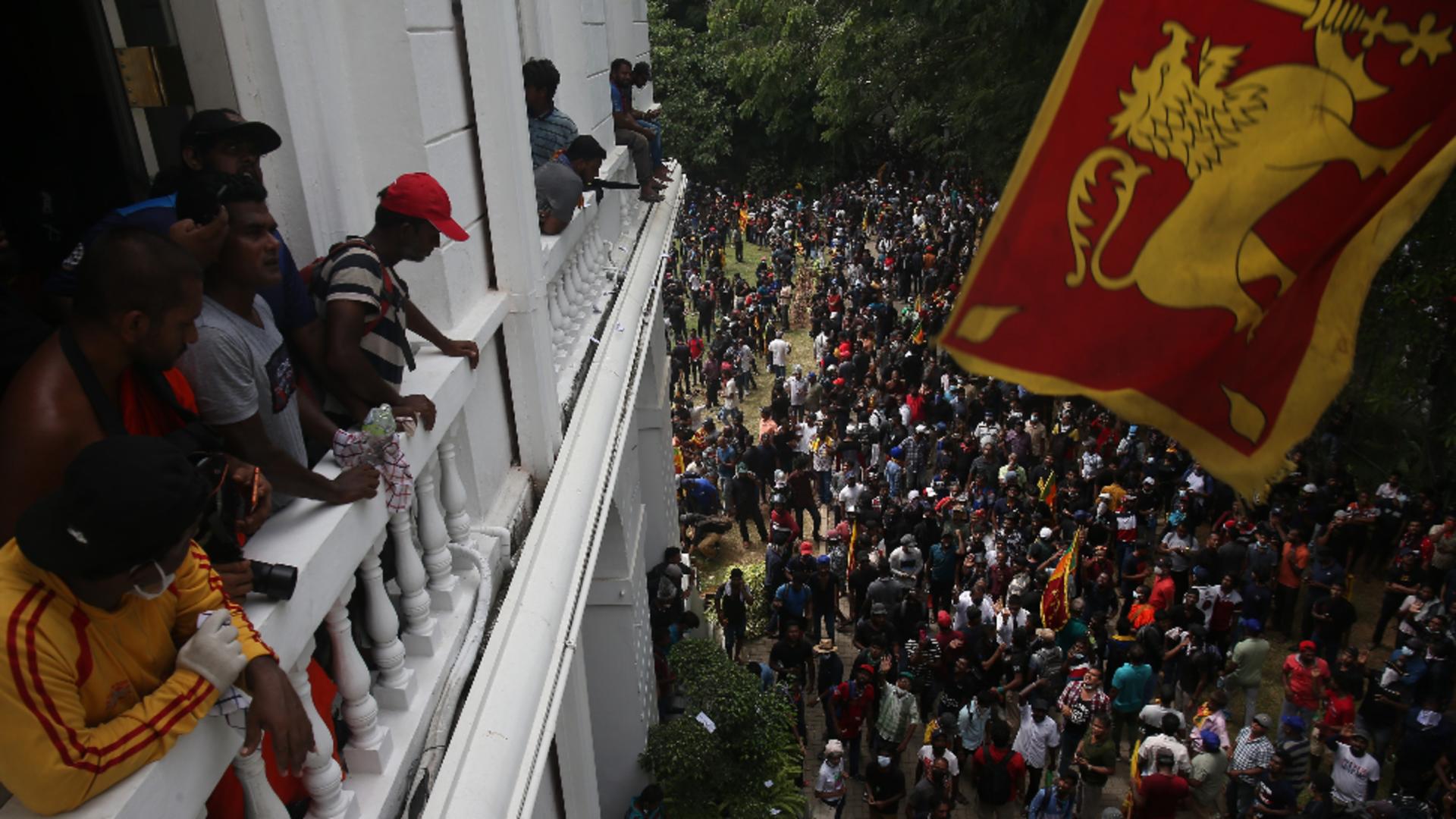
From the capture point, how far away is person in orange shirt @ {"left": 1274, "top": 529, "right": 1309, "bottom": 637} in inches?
425

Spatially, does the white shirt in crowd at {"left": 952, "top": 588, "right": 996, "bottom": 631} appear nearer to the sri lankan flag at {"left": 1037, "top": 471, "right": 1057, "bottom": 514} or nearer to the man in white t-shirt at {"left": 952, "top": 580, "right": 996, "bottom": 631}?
the man in white t-shirt at {"left": 952, "top": 580, "right": 996, "bottom": 631}

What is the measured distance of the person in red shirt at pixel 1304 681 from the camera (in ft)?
29.5

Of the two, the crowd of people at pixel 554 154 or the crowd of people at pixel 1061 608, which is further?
the crowd of people at pixel 1061 608

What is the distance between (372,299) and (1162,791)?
7284 mm

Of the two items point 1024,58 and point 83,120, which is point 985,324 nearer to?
point 83,120

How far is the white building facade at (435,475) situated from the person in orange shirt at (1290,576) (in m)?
8.27

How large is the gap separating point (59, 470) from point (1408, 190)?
3.16m

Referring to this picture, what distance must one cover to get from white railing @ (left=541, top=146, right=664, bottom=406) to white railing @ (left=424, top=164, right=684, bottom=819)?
0.49ft

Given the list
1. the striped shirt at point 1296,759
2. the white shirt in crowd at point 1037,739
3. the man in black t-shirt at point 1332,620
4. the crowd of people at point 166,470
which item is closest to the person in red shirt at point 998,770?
the white shirt in crowd at point 1037,739

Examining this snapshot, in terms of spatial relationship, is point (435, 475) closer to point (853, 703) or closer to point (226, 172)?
A: point (226, 172)

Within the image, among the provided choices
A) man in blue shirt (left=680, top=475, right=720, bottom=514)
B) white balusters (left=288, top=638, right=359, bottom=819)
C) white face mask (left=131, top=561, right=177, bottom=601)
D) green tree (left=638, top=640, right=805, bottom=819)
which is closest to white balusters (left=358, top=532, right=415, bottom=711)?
white balusters (left=288, top=638, right=359, bottom=819)

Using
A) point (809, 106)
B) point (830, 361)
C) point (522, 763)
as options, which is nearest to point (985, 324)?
point (522, 763)

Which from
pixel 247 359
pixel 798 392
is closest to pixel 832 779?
pixel 247 359

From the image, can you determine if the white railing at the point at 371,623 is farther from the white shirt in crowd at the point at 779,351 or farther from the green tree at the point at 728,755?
the white shirt in crowd at the point at 779,351
